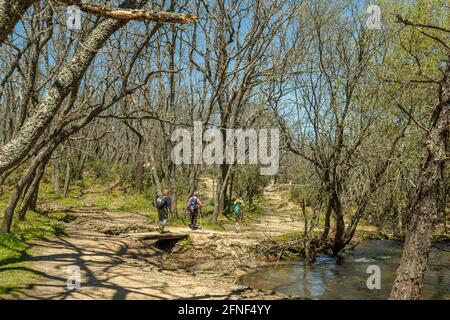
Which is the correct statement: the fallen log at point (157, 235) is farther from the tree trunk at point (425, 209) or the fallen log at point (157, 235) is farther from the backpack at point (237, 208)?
the tree trunk at point (425, 209)

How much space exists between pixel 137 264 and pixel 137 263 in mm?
136

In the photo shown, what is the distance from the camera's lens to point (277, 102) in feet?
50.2

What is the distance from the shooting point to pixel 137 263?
40.8 ft

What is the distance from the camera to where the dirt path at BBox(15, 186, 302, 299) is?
9.02 meters

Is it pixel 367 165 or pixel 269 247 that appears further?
pixel 269 247

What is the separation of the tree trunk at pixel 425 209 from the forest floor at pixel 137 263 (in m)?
3.71

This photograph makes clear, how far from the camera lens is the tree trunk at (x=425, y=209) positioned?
725 cm

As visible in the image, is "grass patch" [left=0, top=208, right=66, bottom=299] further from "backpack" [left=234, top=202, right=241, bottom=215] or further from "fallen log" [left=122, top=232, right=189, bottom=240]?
A: "backpack" [left=234, top=202, right=241, bottom=215]

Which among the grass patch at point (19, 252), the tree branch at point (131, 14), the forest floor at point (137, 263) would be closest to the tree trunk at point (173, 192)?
the forest floor at point (137, 263)

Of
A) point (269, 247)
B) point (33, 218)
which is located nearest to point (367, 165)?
point (269, 247)

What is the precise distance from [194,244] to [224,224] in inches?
197

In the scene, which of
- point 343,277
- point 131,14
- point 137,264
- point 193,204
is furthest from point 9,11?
point 193,204

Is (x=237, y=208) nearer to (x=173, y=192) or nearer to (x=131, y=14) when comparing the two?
(x=173, y=192)
